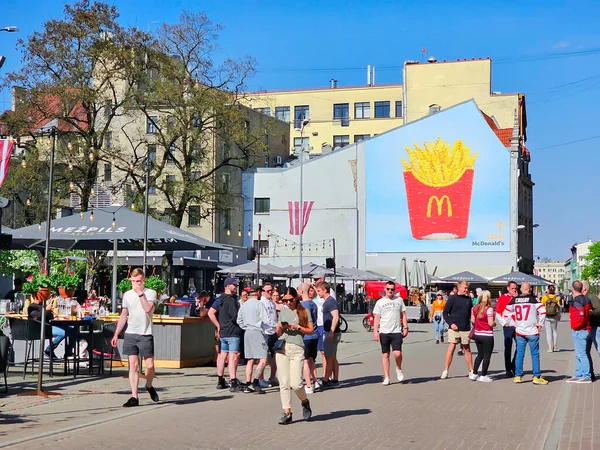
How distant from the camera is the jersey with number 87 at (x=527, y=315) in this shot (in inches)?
653

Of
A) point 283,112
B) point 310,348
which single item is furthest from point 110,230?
point 283,112

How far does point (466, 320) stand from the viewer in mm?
17547

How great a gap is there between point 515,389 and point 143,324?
6.45 m

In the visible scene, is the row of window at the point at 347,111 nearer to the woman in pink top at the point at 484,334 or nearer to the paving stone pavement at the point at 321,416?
the woman in pink top at the point at 484,334

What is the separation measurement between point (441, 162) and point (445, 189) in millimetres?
1893

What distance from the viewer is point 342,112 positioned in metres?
88.4

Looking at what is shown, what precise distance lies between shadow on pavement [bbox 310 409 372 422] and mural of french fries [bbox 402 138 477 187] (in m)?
52.9

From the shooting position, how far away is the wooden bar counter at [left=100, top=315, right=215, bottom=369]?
60.0 ft

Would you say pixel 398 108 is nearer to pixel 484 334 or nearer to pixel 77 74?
pixel 77 74

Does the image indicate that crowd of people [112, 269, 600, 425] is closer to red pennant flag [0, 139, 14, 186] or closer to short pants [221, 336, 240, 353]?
short pants [221, 336, 240, 353]

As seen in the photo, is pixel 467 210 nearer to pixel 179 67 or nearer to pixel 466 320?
pixel 179 67

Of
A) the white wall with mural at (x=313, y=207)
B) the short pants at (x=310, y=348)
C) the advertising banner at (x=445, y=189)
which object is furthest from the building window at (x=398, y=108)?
the short pants at (x=310, y=348)

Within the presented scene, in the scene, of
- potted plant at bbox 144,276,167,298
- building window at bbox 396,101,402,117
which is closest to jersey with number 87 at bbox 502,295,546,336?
potted plant at bbox 144,276,167,298

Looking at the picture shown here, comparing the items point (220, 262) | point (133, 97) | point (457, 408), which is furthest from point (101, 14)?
point (457, 408)
